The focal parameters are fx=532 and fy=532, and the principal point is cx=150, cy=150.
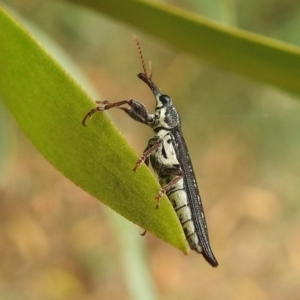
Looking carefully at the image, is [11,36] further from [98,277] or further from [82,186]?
[98,277]

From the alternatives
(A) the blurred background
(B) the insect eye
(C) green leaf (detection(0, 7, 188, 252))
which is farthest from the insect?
(A) the blurred background

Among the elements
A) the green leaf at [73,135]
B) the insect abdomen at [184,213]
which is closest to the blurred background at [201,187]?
the insect abdomen at [184,213]

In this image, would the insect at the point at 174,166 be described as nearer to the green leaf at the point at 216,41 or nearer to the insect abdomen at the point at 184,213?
the insect abdomen at the point at 184,213

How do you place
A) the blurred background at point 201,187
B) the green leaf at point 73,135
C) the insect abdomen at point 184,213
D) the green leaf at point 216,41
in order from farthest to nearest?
the blurred background at point 201,187 → the insect abdomen at point 184,213 → the green leaf at point 216,41 → the green leaf at point 73,135

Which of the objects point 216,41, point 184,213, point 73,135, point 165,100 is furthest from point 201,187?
point 73,135

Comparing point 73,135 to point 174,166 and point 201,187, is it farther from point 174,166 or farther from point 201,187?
point 201,187

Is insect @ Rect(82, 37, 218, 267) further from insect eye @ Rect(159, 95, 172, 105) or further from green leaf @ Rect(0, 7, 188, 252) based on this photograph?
green leaf @ Rect(0, 7, 188, 252)
